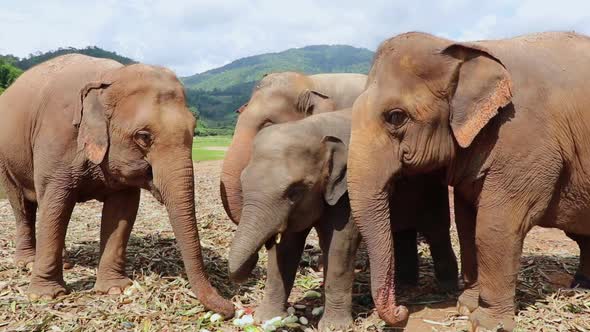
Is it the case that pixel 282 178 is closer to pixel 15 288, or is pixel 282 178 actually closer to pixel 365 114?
pixel 365 114

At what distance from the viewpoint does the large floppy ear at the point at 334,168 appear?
12.3 feet

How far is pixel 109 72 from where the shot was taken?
14.2 feet

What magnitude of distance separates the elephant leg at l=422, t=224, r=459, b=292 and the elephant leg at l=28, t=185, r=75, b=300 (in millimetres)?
2970

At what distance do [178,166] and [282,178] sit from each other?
85cm

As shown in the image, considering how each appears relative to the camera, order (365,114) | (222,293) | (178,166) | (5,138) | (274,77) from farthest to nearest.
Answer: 1. (274,77)
2. (5,138)
3. (222,293)
4. (178,166)
5. (365,114)

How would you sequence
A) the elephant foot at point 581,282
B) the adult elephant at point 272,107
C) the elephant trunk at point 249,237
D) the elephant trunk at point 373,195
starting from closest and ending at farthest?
the elephant trunk at point 373,195, the elephant trunk at point 249,237, the elephant foot at point 581,282, the adult elephant at point 272,107

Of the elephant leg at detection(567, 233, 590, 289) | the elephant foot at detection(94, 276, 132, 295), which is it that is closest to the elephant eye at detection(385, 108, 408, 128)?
the elephant leg at detection(567, 233, 590, 289)

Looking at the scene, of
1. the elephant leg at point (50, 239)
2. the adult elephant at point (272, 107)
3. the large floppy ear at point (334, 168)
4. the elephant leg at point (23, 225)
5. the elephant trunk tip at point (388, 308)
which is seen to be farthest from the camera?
the elephant leg at point (23, 225)

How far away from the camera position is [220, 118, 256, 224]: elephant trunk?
→ 4.82 m

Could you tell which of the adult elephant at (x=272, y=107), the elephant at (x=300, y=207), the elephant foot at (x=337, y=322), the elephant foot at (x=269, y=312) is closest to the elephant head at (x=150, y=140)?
the elephant foot at (x=269, y=312)

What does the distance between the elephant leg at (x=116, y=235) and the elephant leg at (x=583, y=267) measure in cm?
385

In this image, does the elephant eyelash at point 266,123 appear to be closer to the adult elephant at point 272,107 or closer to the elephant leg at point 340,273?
the adult elephant at point 272,107

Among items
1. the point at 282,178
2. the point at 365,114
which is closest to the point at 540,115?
the point at 365,114

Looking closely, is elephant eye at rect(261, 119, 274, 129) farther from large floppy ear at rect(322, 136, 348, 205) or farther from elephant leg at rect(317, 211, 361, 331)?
elephant leg at rect(317, 211, 361, 331)
